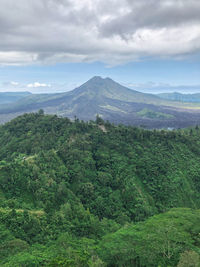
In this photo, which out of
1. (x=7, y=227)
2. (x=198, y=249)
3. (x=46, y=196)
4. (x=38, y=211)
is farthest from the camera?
(x=46, y=196)

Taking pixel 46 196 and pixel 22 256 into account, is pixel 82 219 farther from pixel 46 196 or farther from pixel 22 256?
pixel 22 256

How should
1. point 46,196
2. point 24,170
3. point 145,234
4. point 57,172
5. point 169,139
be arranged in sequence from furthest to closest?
1. point 169,139
2. point 57,172
3. point 24,170
4. point 46,196
5. point 145,234

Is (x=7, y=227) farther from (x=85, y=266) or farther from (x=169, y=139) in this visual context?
(x=169, y=139)

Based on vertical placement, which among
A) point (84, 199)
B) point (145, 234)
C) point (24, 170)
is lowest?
point (84, 199)

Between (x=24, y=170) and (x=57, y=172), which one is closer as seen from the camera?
(x=24, y=170)

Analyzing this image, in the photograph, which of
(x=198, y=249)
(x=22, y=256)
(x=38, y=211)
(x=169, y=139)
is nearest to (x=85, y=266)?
(x=22, y=256)

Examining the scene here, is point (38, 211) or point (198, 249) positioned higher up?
point (198, 249)
